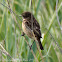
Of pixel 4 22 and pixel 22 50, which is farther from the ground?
Answer: pixel 4 22

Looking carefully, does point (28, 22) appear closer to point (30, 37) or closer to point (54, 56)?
point (30, 37)

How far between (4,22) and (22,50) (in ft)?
1.63

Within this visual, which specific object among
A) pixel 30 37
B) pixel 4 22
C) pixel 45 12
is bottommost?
pixel 45 12

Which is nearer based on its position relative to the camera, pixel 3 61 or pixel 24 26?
pixel 3 61

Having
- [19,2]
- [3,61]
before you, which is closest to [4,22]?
[3,61]

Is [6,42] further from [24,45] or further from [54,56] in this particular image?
[54,56]

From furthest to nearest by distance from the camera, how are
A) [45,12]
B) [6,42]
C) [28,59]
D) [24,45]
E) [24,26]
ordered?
[45,12]
[24,26]
[24,45]
[6,42]
[28,59]

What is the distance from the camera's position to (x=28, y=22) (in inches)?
107

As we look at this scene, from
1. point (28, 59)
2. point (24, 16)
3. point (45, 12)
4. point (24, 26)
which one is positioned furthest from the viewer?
point (45, 12)

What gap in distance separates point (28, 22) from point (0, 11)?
1259 mm

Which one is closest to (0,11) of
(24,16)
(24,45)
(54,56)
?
(24,16)

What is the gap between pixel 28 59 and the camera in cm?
219

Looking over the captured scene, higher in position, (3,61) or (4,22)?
(4,22)

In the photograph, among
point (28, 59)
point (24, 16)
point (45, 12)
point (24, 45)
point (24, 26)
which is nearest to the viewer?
point (28, 59)
